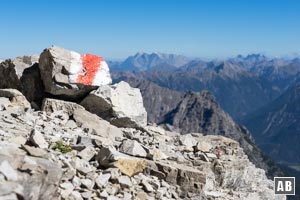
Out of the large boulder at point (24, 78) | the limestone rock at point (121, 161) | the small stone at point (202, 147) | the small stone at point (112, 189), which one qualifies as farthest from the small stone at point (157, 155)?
the large boulder at point (24, 78)

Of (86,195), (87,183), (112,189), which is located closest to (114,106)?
(112,189)

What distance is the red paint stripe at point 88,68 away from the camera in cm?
3146

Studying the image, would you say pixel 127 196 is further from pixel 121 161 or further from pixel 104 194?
pixel 121 161

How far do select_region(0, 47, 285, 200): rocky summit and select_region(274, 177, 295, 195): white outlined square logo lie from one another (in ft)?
1.94

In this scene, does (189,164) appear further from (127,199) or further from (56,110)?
(56,110)

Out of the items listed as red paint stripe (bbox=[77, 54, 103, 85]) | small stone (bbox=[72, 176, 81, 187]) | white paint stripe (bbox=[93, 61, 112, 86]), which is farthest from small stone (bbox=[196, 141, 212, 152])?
small stone (bbox=[72, 176, 81, 187])

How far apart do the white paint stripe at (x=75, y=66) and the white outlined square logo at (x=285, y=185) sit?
14.6 meters

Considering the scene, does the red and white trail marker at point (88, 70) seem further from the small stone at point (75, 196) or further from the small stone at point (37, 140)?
the small stone at point (75, 196)

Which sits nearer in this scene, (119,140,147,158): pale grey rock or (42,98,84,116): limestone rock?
(119,140,147,158): pale grey rock

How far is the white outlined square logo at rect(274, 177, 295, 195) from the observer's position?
27.4 meters

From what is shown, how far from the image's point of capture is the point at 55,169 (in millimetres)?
15328

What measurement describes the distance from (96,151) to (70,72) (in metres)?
10.5

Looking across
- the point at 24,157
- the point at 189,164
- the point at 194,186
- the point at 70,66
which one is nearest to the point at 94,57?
the point at 70,66

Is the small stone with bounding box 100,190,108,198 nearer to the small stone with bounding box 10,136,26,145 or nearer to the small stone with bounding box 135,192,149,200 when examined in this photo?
the small stone with bounding box 135,192,149,200
